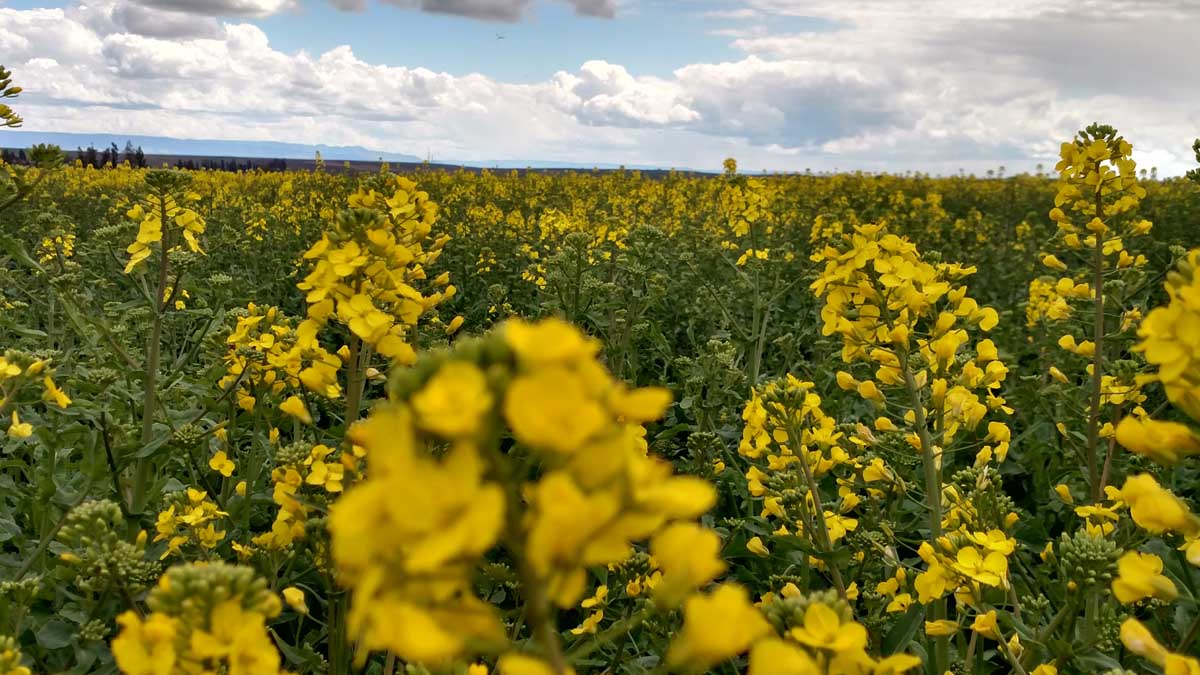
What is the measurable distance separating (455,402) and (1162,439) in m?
1.44

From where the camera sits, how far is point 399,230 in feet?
10.9

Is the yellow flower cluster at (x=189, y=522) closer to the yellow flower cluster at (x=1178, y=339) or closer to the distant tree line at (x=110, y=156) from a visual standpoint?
the yellow flower cluster at (x=1178, y=339)

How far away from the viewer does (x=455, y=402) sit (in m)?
0.84

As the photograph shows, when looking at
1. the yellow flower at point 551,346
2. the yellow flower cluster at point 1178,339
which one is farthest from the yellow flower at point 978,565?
the yellow flower at point 551,346

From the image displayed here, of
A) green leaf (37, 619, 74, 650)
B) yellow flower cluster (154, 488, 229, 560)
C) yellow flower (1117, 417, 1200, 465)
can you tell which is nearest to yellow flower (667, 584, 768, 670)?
yellow flower (1117, 417, 1200, 465)

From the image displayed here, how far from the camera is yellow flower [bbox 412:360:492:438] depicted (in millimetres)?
808

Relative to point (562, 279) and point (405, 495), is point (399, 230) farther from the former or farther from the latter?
point (562, 279)

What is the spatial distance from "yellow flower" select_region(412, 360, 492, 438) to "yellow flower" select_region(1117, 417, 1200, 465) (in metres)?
1.38

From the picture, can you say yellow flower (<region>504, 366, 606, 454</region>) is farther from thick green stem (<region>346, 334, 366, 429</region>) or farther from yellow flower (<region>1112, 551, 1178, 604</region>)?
thick green stem (<region>346, 334, 366, 429</region>)

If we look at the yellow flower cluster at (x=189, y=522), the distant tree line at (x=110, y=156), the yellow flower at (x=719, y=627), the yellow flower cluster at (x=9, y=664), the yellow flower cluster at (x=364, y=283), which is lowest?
the yellow flower cluster at (x=189, y=522)

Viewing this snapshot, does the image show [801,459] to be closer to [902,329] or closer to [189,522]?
[902,329]

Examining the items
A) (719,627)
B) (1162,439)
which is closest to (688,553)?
(719,627)

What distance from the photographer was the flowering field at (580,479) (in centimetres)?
86

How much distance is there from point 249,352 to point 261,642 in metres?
2.52
